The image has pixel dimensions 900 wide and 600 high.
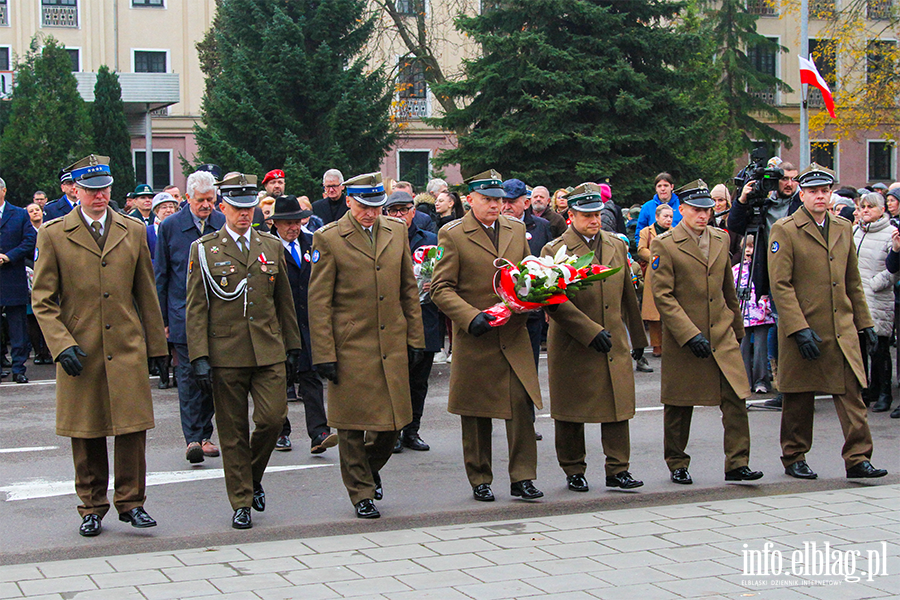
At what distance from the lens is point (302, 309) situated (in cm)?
915

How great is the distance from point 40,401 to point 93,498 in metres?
5.46

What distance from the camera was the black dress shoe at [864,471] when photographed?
7.66m

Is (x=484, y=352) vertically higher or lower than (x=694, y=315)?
lower

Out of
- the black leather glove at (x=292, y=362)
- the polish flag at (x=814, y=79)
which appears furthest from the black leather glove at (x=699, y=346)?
the polish flag at (x=814, y=79)

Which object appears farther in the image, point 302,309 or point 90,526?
point 302,309

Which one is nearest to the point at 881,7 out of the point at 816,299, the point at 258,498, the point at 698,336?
the point at 816,299

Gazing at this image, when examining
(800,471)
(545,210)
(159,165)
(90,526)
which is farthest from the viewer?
(159,165)

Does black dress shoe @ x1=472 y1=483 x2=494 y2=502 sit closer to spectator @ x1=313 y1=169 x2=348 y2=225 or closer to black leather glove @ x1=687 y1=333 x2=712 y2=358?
black leather glove @ x1=687 y1=333 x2=712 y2=358

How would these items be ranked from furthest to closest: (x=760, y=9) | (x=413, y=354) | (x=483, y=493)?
(x=760, y=9) → (x=483, y=493) → (x=413, y=354)

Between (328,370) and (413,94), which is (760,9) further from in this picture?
(328,370)

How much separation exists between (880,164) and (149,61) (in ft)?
108

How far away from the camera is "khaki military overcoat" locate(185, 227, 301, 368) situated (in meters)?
6.69

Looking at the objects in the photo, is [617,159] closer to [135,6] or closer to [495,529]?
[495,529]

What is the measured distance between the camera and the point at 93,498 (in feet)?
21.1
